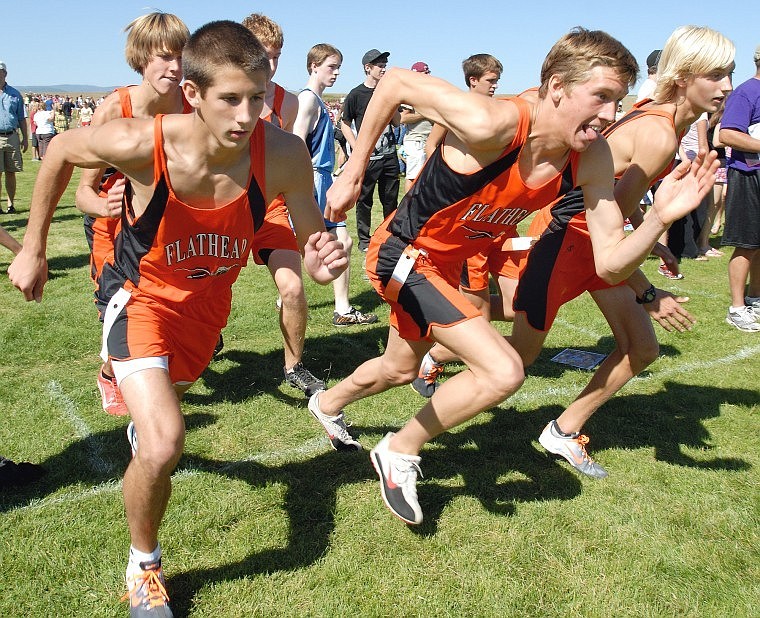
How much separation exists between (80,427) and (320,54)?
13.9ft

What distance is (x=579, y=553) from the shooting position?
10.8 ft

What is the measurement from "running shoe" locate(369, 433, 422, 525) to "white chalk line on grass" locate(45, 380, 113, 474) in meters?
1.62

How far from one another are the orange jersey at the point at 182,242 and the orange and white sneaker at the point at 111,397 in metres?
1.48

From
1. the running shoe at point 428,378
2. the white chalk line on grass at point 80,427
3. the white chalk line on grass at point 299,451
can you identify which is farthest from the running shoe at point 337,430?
the white chalk line on grass at point 80,427

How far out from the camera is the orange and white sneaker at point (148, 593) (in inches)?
107

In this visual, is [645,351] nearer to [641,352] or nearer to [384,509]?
[641,352]

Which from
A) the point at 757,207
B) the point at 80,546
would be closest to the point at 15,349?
the point at 80,546

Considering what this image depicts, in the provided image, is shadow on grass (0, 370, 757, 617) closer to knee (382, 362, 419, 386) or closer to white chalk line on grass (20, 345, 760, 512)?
white chalk line on grass (20, 345, 760, 512)

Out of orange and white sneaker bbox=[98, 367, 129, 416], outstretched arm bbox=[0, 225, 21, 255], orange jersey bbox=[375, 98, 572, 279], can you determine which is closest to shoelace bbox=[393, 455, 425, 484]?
orange jersey bbox=[375, 98, 572, 279]

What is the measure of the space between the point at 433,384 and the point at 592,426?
121 centimetres

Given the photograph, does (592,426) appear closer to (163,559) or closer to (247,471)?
(247,471)

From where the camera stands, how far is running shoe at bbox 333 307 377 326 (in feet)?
22.1

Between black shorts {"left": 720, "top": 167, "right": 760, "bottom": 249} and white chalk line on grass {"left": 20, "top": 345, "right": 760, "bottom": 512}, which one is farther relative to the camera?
black shorts {"left": 720, "top": 167, "right": 760, "bottom": 249}

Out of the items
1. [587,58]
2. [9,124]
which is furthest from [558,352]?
[9,124]
